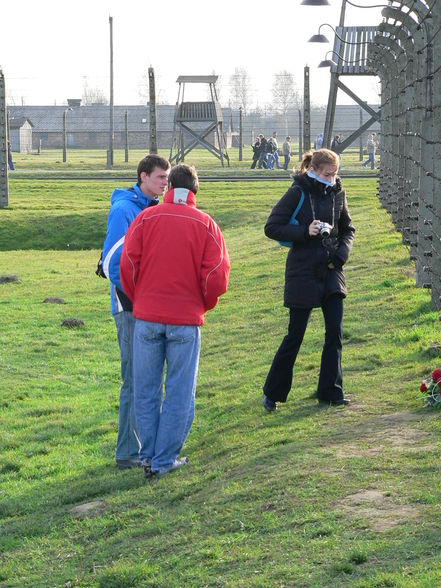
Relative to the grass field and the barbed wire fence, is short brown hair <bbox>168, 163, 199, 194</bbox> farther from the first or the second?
the grass field

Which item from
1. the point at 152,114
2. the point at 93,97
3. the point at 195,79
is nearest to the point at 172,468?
the point at 152,114

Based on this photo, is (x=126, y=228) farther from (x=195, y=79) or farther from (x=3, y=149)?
(x=195, y=79)

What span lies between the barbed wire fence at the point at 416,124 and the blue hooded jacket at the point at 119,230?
3.32m

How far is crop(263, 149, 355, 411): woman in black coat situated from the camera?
7.52m

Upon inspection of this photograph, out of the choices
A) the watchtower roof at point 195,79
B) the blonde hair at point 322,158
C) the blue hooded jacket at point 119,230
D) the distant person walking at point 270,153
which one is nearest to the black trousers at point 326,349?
the blonde hair at point 322,158

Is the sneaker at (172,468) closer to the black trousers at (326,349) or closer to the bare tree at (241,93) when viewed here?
the black trousers at (326,349)

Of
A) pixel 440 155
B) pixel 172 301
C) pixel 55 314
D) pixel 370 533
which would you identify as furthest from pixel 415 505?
pixel 55 314

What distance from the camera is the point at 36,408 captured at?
9.75 meters

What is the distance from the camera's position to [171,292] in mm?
6797

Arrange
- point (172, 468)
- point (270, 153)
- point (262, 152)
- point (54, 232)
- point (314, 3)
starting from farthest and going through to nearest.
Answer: point (270, 153), point (262, 152), point (54, 232), point (314, 3), point (172, 468)

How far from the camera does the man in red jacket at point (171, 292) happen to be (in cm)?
676

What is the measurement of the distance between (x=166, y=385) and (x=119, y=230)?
1.05 metres

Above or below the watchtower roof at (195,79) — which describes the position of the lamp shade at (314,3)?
above

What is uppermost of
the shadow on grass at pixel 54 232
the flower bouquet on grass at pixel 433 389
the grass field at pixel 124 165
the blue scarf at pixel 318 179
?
the blue scarf at pixel 318 179
